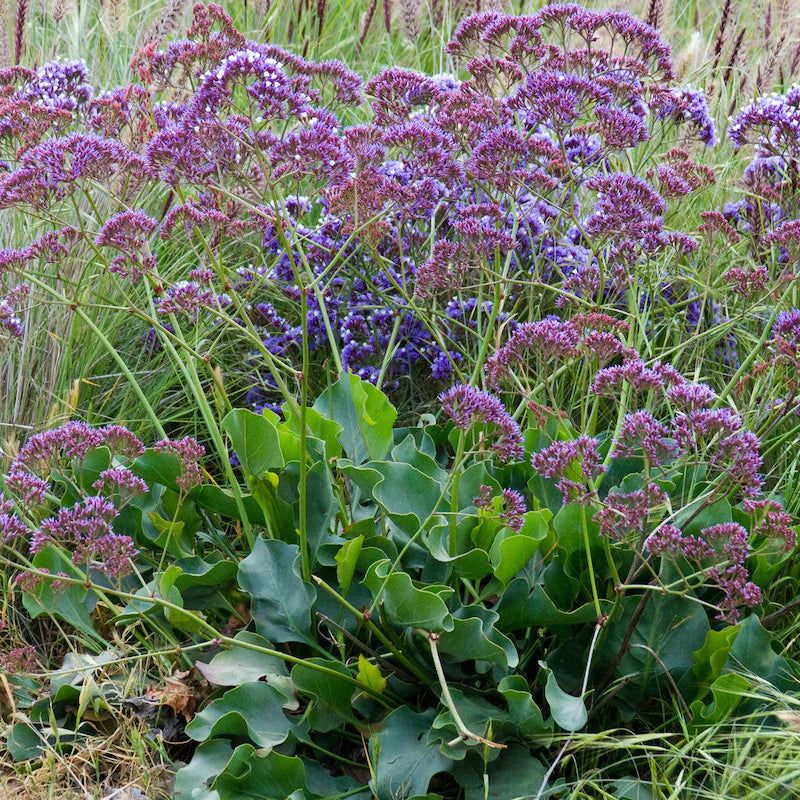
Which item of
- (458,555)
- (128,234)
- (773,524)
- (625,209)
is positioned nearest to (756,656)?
(773,524)

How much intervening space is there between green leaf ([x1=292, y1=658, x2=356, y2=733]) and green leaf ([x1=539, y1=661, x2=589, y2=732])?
47 centimetres

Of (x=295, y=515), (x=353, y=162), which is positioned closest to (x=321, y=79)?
(x=353, y=162)

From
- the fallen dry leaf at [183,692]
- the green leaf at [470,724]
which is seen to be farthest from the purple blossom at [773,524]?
the fallen dry leaf at [183,692]

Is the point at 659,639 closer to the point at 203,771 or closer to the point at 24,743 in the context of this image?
the point at 203,771

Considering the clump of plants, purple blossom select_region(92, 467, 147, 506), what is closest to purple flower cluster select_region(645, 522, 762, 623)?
the clump of plants

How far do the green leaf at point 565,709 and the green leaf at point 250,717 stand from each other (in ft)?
2.08

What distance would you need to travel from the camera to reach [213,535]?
110 inches

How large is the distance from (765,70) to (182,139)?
10.1ft

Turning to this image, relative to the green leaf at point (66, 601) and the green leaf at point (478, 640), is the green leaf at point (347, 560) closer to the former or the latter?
the green leaf at point (478, 640)

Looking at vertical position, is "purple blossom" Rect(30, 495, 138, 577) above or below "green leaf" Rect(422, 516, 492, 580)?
above

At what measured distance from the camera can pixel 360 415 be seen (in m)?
2.68

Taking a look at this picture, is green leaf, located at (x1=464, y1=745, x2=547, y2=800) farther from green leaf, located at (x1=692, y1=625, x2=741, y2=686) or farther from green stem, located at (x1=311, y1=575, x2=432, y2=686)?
green leaf, located at (x1=692, y1=625, x2=741, y2=686)

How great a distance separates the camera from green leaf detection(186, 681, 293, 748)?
2199mm

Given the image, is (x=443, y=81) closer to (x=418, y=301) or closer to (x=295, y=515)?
(x=418, y=301)
